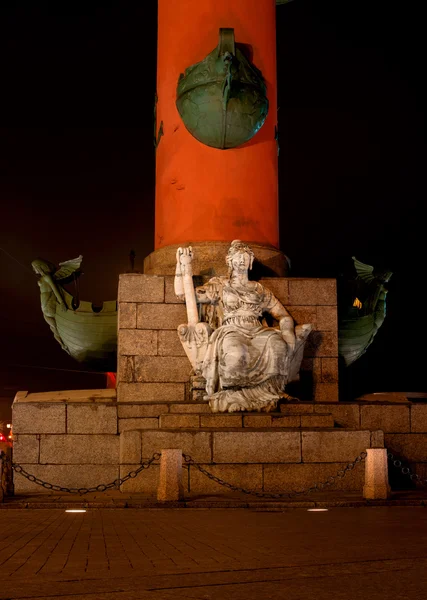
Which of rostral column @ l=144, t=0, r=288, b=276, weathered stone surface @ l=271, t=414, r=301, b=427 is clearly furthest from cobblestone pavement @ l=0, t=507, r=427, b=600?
rostral column @ l=144, t=0, r=288, b=276

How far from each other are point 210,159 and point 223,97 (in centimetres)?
107

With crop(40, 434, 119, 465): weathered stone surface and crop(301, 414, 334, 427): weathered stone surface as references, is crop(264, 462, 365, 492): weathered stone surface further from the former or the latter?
crop(40, 434, 119, 465): weathered stone surface

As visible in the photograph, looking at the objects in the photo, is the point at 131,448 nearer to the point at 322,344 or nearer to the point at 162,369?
the point at 162,369

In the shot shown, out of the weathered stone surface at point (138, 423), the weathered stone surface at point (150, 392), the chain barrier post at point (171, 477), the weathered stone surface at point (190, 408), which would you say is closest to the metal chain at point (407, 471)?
the weathered stone surface at point (190, 408)

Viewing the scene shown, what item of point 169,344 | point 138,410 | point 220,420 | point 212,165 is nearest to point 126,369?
point 169,344

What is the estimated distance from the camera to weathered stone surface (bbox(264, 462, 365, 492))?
12477 mm

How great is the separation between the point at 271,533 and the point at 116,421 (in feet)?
18.3

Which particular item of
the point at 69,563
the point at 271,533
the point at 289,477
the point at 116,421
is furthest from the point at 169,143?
the point at 69,563

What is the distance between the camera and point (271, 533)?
27.9ft

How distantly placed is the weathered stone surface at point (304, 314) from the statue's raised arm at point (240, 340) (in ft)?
2.16

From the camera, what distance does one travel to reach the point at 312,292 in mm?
15266

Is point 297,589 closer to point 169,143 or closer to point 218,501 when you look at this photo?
point 218,501

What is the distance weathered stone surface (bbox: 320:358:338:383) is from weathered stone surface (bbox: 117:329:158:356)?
2.66m

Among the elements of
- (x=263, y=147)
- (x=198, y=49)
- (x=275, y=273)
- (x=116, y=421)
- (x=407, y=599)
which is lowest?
(x=407, y=599)
